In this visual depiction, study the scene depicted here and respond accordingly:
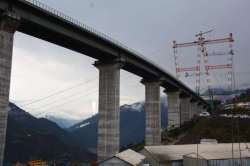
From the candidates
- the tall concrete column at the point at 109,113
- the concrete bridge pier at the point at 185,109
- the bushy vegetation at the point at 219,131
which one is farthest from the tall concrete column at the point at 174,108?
the tall concrete column at the point at 109,113

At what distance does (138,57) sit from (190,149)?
39174 mm

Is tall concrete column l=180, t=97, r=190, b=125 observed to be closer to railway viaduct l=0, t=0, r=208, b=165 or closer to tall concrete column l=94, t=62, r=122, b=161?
railway viaduct l=0, t=0, r=208, b=165

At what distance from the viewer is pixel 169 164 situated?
50062 mm

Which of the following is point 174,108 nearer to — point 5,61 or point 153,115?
point 153,115

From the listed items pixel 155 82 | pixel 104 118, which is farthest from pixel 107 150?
pixel 155 82

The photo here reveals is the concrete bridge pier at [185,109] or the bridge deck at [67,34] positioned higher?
the bridge deck at [67,34]

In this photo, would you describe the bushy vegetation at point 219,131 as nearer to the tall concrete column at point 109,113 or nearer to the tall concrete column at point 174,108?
the tall concrete column at point 174,108

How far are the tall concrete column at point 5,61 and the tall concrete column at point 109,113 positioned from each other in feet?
103

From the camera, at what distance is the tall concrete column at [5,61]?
46.6 m

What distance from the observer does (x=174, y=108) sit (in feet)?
449

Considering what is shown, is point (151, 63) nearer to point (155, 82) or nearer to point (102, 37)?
point (155, 82)

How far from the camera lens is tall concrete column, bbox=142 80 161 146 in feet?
340

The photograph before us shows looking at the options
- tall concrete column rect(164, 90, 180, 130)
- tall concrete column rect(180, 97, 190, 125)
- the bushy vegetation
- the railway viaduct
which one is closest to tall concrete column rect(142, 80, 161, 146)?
the railway viaduct

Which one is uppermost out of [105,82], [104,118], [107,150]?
[105,82]
